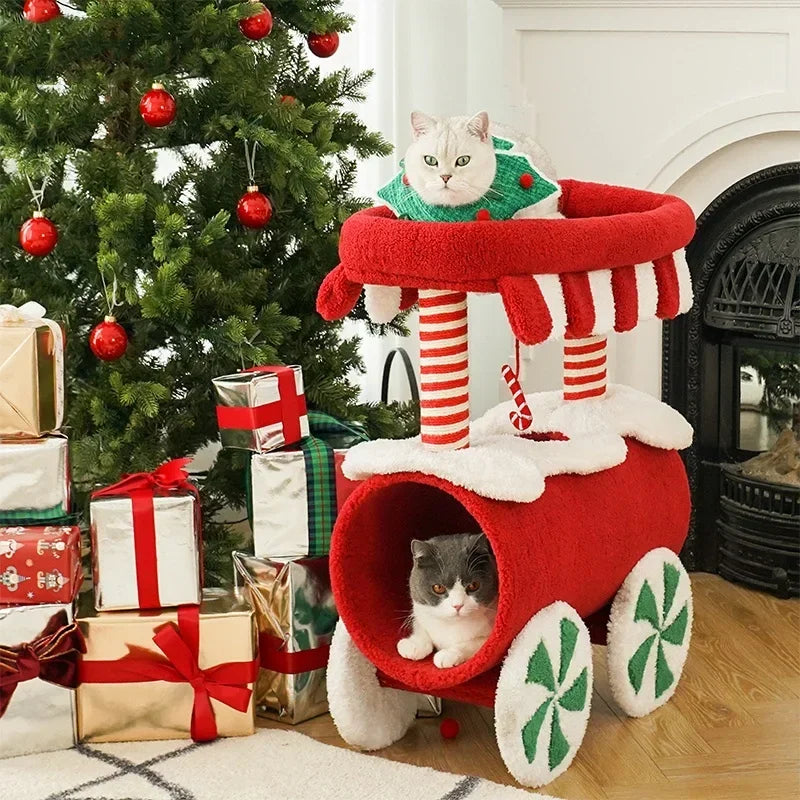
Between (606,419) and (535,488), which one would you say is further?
(606,419)

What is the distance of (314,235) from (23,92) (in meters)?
0.62

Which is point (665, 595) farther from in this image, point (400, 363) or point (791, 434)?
point (400, 363)

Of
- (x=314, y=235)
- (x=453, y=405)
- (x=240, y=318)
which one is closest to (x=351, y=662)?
(x=453, y=405)

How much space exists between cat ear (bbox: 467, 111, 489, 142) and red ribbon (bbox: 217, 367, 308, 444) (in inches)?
23.0

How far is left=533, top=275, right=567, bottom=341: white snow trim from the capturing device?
1.90 m

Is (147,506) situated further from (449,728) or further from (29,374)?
(449,728)

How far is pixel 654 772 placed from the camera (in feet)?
6.94

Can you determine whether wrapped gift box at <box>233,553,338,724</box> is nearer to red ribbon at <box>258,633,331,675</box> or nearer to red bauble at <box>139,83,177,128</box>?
red ribbon at <box>258,633,331,675</box>

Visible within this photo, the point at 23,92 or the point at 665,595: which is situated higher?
the point at 23,92

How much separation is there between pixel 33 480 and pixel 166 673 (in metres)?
0.42

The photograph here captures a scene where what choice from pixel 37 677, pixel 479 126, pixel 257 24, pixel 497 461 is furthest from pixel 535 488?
pixel 257 24

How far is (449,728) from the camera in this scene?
2223 mm

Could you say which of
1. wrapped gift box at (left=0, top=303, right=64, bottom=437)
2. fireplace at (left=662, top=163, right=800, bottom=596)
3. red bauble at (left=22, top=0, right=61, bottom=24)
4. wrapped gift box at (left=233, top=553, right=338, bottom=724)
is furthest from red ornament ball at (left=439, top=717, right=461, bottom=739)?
red bauble at (left=22, top=0, right=61, bottom=24)

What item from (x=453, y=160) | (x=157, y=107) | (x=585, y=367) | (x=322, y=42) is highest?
(x=322, y=42)
